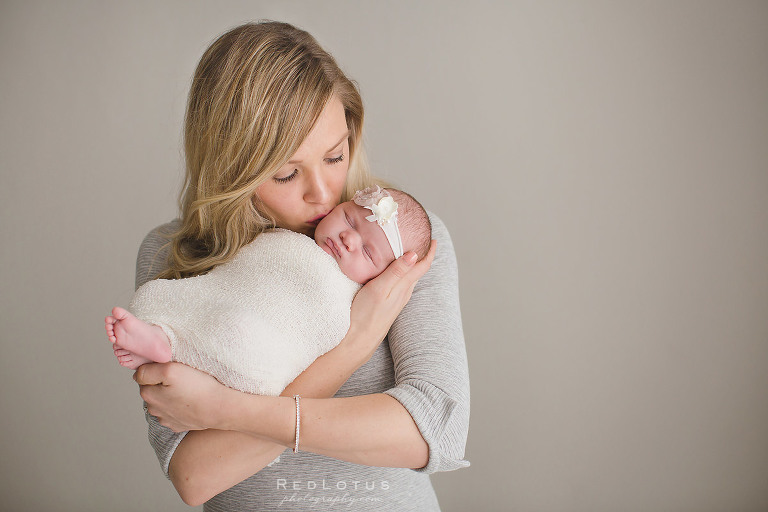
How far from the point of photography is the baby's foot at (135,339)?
3.51 feet

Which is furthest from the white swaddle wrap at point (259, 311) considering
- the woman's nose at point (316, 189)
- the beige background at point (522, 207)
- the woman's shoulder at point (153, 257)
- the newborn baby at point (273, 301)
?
the beige background at point (522, 207)

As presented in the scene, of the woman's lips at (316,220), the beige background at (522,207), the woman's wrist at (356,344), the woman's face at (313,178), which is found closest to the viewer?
the woman's wrist at (356,344)

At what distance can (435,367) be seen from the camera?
1263 mm

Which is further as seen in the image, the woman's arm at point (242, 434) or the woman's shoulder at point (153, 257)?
the woman's shoulder at point (153, 257)

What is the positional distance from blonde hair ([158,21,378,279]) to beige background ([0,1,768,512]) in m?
1.08

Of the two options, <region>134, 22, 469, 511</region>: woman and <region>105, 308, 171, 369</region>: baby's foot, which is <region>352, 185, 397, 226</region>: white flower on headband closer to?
<region>134, 22, 469, 511</region>: woman

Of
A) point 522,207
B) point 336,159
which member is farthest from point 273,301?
point 522,207

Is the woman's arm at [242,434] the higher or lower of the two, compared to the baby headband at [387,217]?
lower

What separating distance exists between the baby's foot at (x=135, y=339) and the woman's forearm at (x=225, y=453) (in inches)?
8.0

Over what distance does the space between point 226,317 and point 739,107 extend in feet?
7.34

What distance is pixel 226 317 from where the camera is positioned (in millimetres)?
1168

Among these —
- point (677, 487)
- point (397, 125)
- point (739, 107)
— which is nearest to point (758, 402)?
point (677, 487)

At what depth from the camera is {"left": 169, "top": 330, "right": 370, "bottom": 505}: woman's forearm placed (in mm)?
1181

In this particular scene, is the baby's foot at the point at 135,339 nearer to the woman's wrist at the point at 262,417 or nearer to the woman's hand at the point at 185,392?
the woman's hand at the point at 185,392
